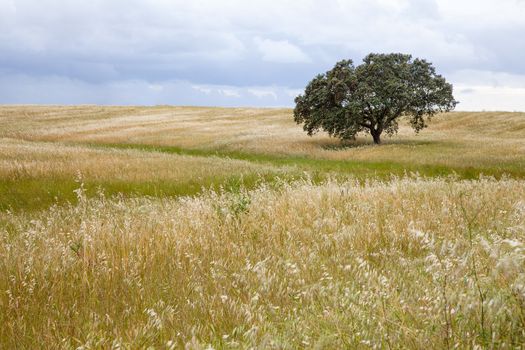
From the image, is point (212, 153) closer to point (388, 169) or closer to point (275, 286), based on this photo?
point (388, 169)

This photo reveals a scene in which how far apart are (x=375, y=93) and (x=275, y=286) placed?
34119 mm

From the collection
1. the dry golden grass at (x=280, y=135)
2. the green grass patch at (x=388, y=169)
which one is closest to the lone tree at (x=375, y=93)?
the dry golden grass at (x=280, y=135)

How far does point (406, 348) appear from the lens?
2.45m

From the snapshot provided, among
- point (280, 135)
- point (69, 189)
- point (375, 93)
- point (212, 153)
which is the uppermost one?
point (375, 93)

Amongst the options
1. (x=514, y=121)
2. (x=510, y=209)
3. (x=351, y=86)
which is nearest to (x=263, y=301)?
(x=510, y=209)

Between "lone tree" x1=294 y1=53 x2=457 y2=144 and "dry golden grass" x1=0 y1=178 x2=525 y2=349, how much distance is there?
3045 centimetres

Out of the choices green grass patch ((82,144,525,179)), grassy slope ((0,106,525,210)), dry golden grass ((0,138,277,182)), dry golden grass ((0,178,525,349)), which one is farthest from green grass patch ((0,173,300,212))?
dry golden grass ((0,178,525,349))

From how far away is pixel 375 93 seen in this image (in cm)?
3575

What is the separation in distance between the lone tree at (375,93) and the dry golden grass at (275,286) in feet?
99.9

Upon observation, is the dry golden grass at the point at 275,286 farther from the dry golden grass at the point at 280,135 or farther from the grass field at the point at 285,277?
the dry golden grass at the point at 280,135

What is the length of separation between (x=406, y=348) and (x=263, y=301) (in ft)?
4.19

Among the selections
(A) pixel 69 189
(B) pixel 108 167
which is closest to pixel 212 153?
(B) pixel 108 167

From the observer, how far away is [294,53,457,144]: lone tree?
35906 millimetres

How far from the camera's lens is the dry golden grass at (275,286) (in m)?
2.65
